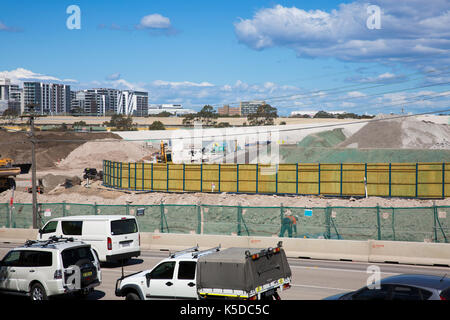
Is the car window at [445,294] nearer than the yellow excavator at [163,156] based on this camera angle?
Yes

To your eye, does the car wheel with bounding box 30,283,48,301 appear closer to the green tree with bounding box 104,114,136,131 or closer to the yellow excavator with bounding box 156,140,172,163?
the yellow excavator with bounding box 156,140,172,163

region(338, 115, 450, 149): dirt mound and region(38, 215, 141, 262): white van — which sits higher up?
region(338, 115, 450, 149): dirt mound

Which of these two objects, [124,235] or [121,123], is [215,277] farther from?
[121,123]

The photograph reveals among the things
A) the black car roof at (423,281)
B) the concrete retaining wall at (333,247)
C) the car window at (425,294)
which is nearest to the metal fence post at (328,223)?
the concrete retaining wall at (333,247)

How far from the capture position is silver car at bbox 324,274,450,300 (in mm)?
9031

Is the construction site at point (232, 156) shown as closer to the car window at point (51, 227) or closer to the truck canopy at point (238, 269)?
the car window at point (51, 227)

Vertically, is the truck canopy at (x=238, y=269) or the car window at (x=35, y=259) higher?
the truck canopy at (x=238, y=269)

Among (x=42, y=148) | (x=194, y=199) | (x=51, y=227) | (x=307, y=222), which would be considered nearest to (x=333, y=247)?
(x=307, y=222)

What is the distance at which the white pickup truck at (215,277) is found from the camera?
1077 cm

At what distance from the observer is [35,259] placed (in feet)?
47.3

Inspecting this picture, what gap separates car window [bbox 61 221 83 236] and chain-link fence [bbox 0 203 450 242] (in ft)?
23.3

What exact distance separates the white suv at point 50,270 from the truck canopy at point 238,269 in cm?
465

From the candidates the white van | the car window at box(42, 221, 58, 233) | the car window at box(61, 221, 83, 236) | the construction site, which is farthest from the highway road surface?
the construction site

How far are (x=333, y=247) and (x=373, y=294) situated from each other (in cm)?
1353
